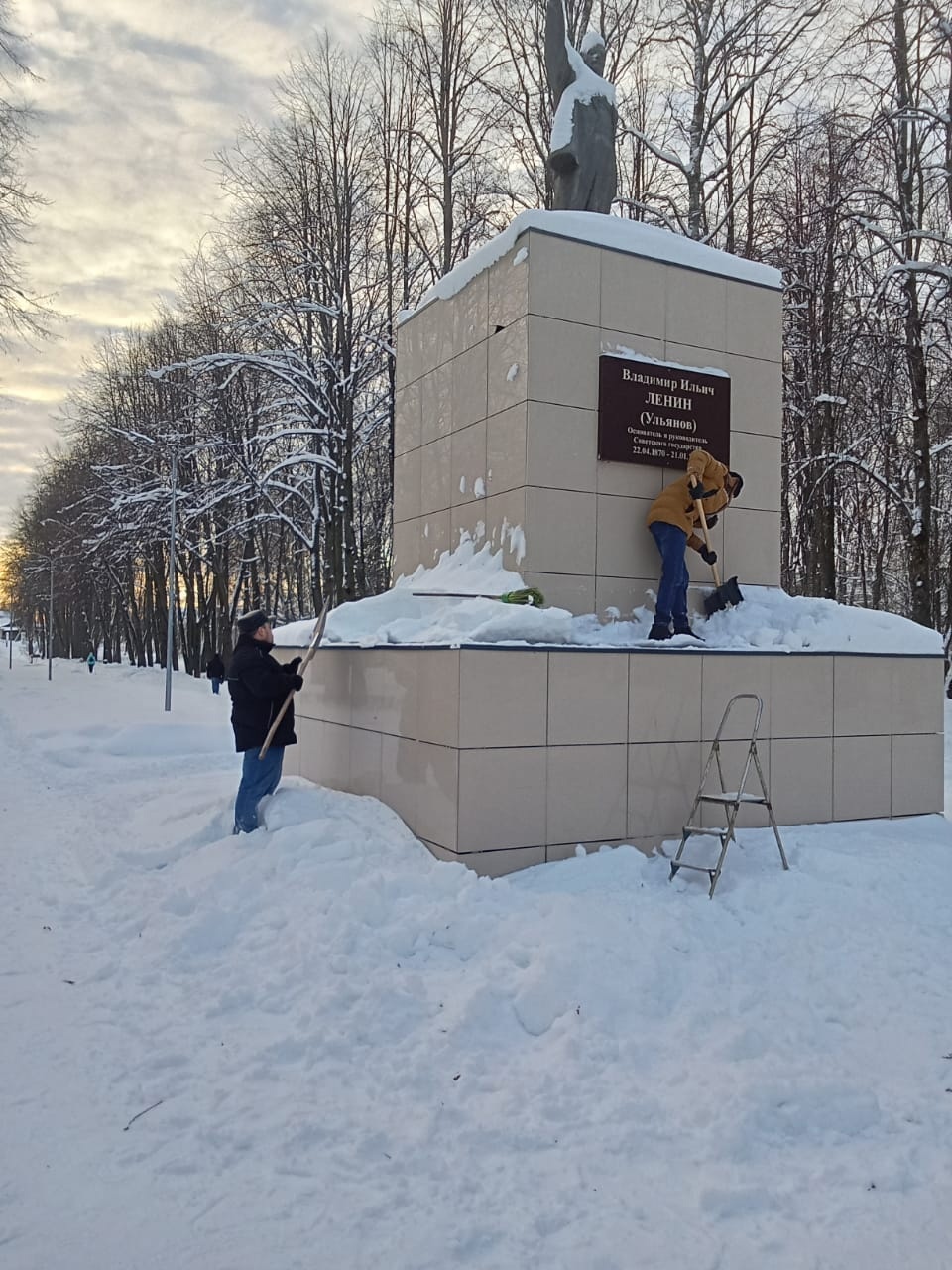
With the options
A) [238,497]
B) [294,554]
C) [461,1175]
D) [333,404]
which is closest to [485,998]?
[461,1175]

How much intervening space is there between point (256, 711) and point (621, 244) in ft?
14.1

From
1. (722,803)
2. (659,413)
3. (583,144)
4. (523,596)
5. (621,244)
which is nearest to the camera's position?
(722,803)

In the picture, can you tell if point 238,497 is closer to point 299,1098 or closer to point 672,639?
point 672,639

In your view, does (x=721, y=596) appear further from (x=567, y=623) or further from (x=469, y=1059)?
(x=469, y=1059)

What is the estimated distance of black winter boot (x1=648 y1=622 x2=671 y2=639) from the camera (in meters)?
6.50

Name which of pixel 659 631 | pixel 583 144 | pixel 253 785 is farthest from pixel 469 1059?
pixel 583 144

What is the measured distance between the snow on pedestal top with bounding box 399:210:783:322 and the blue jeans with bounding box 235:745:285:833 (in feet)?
13.3

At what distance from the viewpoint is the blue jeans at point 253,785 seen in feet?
20.9

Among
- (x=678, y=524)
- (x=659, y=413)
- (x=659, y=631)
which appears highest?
(x=659, y=413)

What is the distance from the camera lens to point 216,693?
922 inches

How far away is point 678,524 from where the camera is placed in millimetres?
6668

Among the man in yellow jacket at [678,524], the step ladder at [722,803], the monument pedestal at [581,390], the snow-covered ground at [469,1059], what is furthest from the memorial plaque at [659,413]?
the snow-covered ground at [469,1059]

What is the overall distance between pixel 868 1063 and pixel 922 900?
1.81m

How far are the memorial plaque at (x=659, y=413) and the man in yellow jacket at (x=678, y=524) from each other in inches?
11.5
